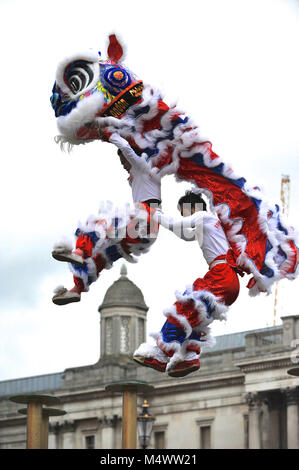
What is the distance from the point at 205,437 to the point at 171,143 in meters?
49.9

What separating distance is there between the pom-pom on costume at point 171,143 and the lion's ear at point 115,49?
0.18 ft

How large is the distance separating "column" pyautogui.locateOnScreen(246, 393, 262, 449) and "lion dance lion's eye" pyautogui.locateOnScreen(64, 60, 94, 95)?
46.8 meters

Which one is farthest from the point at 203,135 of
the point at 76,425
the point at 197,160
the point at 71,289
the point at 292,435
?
the point at 76,425

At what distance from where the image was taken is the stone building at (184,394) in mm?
55188

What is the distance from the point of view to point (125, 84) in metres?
9.03

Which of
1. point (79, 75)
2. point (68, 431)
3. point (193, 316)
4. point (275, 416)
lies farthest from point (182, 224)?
point (68, 431)

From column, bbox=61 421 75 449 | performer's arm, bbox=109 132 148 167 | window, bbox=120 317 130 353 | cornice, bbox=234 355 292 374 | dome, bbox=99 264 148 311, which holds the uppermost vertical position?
dome, bbox=99 264 148 311

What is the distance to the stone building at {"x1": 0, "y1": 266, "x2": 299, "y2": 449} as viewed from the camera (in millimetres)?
55188

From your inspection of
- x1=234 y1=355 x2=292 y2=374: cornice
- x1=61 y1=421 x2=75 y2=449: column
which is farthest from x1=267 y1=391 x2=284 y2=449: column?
x1=61 y1=421 x2=75 y2=449: column

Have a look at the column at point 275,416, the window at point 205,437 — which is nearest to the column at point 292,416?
the column at point 275,416

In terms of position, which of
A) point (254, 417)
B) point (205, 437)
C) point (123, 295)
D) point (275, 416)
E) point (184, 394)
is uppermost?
point (123, 295)

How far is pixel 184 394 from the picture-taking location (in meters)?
59.4

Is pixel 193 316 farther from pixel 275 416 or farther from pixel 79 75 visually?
pixel 275 416

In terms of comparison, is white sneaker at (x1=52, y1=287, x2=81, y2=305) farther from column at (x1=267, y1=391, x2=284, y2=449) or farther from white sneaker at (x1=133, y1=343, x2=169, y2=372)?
A: column at (x1=267, y1=391, x2=284, y2=449)
